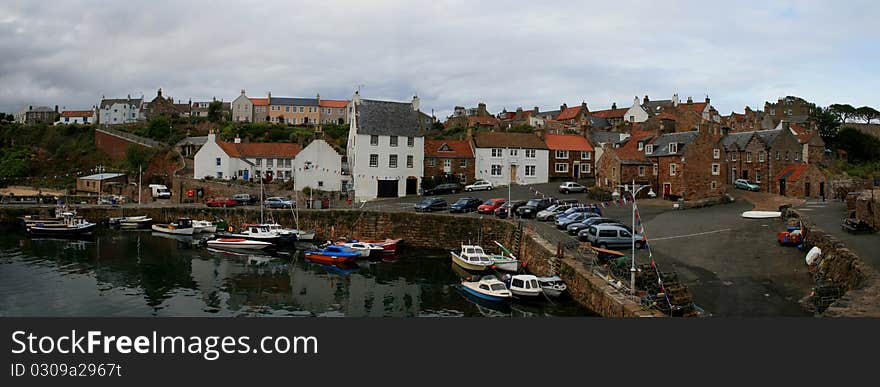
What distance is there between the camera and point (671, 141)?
4656 cm

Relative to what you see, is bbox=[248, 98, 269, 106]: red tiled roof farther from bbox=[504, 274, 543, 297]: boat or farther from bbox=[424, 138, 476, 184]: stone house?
bbox=[504, 274, 543, 297]: boat

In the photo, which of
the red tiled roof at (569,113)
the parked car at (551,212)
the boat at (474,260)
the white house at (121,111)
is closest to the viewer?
the boat at (474,260)

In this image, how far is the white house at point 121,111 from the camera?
391ft

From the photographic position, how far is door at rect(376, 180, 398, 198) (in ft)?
178

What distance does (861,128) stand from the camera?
76.6 metres

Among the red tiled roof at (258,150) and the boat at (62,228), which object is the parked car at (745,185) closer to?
the red tiled roof at (258,150)

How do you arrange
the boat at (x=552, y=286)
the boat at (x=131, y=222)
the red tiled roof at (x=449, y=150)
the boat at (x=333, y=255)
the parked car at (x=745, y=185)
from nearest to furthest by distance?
the boat at (x=552, y=286) < the boat at (x=333, y=255) < the parked car at (x=745, y=185) < the boat at (x=131, y=222) < the red tiled roof at (x=449, y=150)

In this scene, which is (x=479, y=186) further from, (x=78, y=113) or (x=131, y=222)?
(x=78, y=113)

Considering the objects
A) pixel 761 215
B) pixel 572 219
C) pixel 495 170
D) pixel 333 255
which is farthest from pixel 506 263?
pixel 495 170

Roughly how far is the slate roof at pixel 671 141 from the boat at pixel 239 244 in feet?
98.0

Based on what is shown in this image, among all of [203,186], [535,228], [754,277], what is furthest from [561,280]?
[203,186]

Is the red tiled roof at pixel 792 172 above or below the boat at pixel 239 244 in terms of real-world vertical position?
above

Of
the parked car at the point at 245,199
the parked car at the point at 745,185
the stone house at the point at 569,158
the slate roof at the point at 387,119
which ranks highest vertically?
the slate roof at the point at 387,119

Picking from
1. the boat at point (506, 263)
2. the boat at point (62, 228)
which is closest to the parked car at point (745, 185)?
the boat at point (506, 263)
